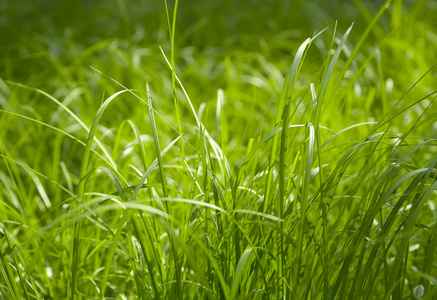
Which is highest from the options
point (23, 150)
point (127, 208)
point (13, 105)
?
point (127, 208)

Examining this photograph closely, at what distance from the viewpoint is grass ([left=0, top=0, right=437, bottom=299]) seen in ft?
2.51

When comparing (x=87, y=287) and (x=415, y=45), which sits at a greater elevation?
(x=415, y=45)

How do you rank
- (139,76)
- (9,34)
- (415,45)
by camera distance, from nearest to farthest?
(139,76)
(415,45)
(9,34)

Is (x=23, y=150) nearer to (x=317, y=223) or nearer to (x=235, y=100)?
(x=235, y=100)

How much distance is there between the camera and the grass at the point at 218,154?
0.77 meters

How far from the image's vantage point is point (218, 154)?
0.99 meters

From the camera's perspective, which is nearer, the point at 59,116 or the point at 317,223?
the point at 317,223

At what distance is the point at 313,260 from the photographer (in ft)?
2.68

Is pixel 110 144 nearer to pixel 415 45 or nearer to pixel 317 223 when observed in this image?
pixel 317 223

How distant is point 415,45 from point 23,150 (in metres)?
1.74

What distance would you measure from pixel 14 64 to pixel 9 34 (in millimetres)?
605

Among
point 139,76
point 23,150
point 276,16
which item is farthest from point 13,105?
point 276,16

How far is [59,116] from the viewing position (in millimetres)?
1848

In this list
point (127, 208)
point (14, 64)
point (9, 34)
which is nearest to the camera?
point (127, 208)
